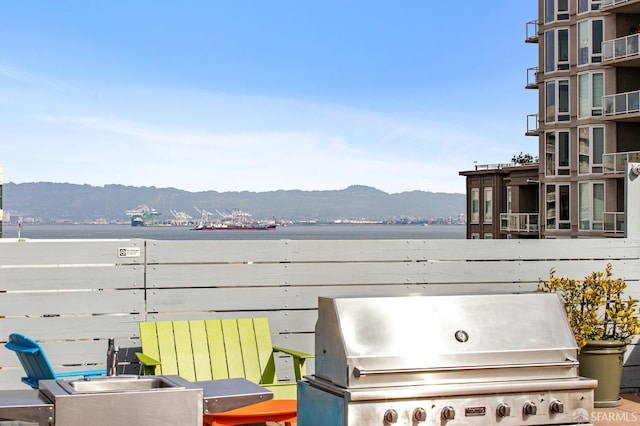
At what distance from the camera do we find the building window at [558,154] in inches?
1374

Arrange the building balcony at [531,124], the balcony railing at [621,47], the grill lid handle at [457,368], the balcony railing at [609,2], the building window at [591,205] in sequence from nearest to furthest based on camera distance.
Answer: the grill lid handle at [457,368], the balcony railing at [621,47], the balcony railing at [609,2], the building window at [591,205], the building balcony at [531,124]

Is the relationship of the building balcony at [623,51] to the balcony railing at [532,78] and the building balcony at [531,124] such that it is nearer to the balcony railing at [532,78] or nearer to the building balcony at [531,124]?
the balcony railing at [532,78]

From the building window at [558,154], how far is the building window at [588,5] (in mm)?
4297

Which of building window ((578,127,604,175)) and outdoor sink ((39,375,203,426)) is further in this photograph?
building window ((578,127,604,175))

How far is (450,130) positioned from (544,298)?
113458 mm

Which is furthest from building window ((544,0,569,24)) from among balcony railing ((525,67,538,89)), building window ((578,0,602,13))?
balcony railing ((525,67,538,89))

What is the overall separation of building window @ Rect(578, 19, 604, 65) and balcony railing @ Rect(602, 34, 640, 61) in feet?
4.75

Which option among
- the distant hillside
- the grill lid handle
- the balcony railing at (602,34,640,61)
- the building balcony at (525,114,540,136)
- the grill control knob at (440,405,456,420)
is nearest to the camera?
the grill lid handle

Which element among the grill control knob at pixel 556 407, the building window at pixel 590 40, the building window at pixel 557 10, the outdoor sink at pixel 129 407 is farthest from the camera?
the building window at pixel 557 10

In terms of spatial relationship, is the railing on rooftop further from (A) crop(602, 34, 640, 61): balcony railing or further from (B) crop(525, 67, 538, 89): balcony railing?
(A) crop(602, 34, 640, 61): balcony railing

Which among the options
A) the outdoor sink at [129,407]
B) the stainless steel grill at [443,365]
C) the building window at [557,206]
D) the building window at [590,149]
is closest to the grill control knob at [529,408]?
the stainless steel grill at [443,365]

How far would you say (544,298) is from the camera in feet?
16.9

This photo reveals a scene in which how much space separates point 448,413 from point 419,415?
0.49ft

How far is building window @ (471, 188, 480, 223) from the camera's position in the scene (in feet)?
155
